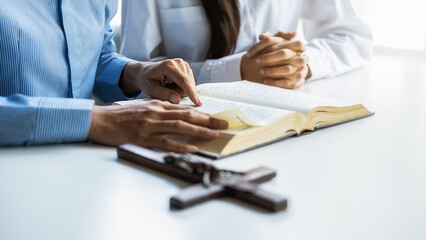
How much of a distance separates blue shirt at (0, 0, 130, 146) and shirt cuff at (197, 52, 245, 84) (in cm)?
28

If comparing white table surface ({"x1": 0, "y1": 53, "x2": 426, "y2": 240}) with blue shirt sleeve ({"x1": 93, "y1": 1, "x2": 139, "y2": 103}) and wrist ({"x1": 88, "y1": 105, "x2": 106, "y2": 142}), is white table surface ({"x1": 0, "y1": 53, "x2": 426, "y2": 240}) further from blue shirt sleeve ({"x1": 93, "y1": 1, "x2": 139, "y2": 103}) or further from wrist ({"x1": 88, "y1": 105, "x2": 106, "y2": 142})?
blue shirt sleeve ({"x1": 93, "y1": 1, "x2": 139, "y2": 103})

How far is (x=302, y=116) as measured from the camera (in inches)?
45.0

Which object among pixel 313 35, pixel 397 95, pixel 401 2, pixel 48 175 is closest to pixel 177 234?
pixel 48 175

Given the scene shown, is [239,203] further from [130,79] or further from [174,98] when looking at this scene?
[130,79]

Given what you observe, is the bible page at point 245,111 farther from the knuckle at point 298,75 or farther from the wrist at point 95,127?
the knuckle at point 298,75

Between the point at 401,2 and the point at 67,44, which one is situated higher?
the point at 67,44

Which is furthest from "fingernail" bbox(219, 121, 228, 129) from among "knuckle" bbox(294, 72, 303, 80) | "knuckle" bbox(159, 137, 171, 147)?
"knuckle" bbox(294, 72, 303, 80)

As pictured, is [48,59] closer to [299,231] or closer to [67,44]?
[67,44]

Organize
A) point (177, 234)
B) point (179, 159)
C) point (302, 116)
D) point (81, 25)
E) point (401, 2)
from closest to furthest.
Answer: point (177, 234) < point (179, 159) < point (302, 116) < point (81, 25) < point (401, 2)

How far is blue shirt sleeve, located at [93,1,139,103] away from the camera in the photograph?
1.59 meters

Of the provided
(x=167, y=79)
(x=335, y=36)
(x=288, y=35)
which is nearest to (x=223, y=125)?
(x=167, y=79)

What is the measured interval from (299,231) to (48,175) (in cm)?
41

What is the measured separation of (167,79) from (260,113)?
12.6 inches

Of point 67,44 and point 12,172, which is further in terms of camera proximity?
point 67,44
